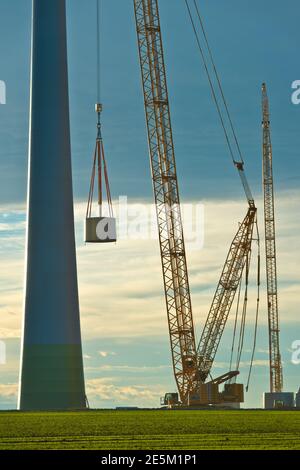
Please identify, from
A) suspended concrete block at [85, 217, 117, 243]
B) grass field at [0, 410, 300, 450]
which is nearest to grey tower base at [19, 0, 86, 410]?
suspended concrete block at [85, 217, 117, 243]

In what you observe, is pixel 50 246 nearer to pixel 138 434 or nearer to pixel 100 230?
pixel 100 230

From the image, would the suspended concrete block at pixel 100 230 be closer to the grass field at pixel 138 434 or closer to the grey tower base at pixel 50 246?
the grey tower base at pixel 50 246

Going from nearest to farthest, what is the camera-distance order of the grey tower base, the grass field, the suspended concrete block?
the grass field → the grey tower base → the suspended concrete block

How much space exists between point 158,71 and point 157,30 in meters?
5.71

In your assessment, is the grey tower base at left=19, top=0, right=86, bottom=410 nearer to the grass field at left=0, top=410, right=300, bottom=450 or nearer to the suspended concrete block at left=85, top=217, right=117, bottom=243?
the suspended concrete block at left=85, top=217, right=117, bottom=243

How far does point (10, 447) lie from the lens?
44.3m

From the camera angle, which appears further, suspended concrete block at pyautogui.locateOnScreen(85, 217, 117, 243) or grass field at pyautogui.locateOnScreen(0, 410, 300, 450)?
suspended concrete block at pyautogui.locateOnScreen(85, 217, 117, 243)

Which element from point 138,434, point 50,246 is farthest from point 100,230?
point 138,434

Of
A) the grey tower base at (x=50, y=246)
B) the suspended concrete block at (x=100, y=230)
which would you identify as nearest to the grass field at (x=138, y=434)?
the grey tower base at (x=50, y=246)

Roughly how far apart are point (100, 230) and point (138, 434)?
37.6 meters

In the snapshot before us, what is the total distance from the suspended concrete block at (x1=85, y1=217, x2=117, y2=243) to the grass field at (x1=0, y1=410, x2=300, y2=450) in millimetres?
22181

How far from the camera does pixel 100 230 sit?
291 feet

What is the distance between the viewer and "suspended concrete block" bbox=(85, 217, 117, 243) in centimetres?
8881
